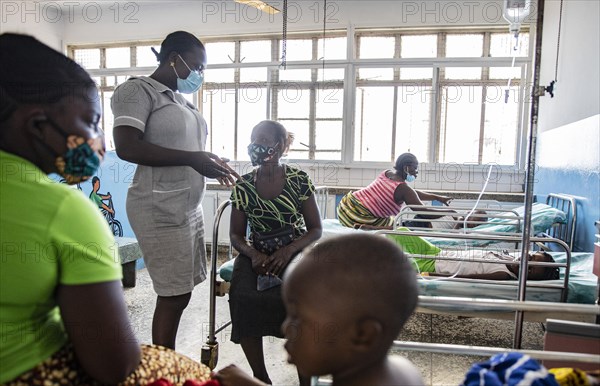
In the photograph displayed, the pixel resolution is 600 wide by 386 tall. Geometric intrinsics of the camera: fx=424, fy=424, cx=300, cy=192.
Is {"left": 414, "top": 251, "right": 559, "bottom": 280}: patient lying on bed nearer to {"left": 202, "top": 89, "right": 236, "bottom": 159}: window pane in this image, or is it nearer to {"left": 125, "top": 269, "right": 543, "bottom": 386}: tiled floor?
{"left": 125, "top": 269, "right": 543, "bottom": 386}: tiled floor

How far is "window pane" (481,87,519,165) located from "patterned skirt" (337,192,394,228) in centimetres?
222

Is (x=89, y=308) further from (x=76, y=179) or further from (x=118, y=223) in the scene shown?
(x=118, y=223)

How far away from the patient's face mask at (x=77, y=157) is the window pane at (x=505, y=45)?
529 cm

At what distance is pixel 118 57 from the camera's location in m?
6.29

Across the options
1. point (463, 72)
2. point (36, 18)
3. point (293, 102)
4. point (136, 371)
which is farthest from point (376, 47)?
point (136, 371)

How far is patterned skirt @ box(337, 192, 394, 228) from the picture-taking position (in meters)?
3.75

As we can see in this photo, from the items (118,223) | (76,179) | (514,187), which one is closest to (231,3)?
(118,223)

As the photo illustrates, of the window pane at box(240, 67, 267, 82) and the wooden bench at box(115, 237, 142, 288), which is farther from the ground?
the window pane at box(240, 67, 267, 82)

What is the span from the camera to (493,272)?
8.37 feet

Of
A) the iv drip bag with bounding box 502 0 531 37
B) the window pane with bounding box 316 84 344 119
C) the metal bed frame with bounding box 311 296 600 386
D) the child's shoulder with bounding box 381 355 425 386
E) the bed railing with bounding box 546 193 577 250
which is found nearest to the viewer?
the child's shoulder with bounding box 381 355 425 386

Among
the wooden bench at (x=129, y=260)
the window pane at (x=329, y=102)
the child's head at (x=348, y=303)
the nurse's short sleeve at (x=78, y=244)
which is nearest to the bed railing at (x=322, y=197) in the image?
the window pane at (x=329, y=102)

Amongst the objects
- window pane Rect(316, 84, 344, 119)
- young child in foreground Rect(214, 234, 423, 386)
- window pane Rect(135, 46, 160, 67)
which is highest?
window pane Rect(135, 46, 160, 67)

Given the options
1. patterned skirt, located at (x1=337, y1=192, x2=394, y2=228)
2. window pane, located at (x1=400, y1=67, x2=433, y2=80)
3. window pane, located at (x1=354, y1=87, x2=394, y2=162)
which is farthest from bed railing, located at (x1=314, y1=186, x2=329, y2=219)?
window pane, located at (x1=400, y1=67, x2=433, y2=80)

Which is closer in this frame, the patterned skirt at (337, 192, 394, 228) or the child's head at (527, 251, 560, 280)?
the child's head at (527, 251, 560, 280)
